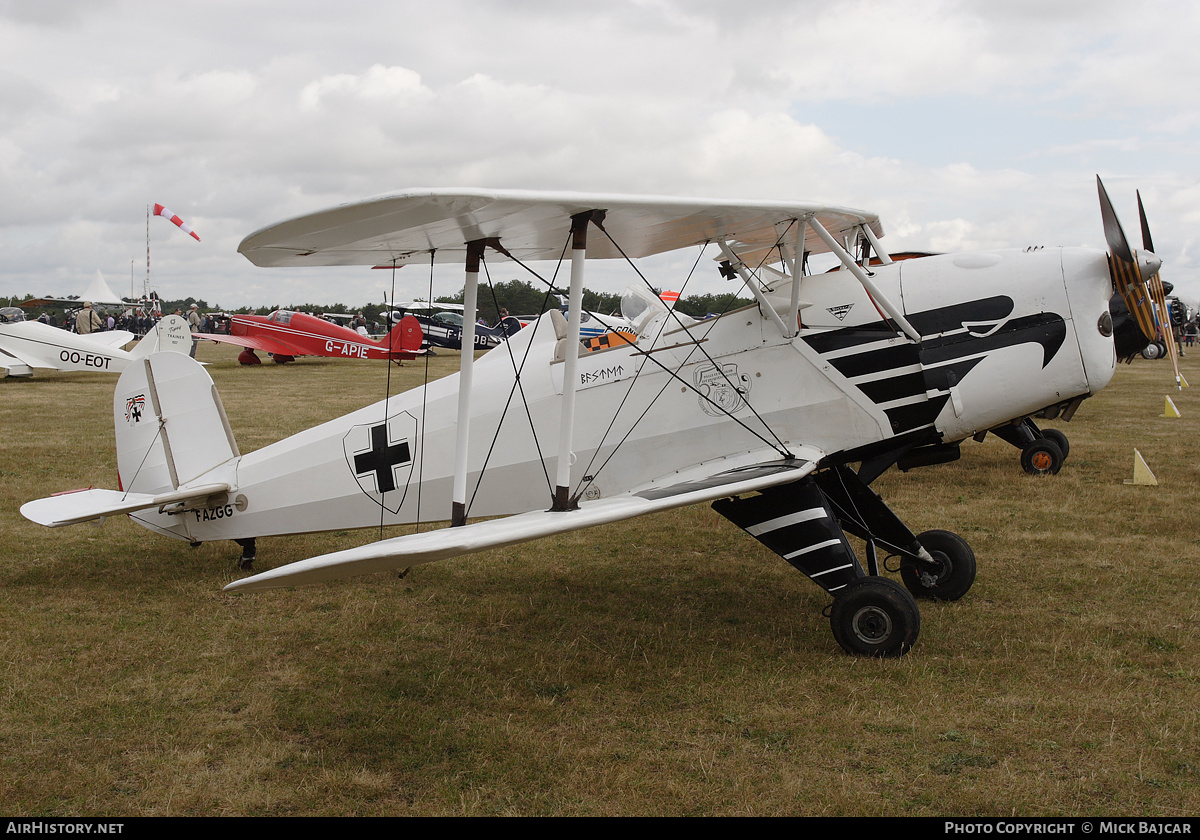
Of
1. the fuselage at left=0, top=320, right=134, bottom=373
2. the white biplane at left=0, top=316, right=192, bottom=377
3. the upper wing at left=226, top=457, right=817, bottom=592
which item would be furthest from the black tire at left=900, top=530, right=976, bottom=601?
the fuselage at left=0, top=320, right=134, bottom=373

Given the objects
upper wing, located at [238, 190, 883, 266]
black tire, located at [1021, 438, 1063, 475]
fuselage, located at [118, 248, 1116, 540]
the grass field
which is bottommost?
the grass field

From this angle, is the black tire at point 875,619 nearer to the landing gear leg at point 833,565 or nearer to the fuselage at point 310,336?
the landing gear leg at point 833,565

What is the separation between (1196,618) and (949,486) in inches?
168

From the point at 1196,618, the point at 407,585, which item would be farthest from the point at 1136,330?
the point at 407,585

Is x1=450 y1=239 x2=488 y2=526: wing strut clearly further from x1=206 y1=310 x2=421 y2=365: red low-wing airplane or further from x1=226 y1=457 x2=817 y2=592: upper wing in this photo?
x1=206 y1=310 x2=421 y2=365: red low-wing airplane

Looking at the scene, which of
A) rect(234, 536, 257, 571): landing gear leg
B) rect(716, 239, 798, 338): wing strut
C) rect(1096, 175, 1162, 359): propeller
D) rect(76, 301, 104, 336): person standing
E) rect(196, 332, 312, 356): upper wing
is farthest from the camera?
rect(76, 301, 104, 336): person standing

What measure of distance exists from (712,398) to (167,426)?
13.1 ft

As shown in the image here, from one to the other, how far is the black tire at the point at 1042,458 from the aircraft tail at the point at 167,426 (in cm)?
841

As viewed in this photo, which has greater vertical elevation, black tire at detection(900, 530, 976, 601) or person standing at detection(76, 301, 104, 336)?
person standing at detection(76, 301, 104, 336)

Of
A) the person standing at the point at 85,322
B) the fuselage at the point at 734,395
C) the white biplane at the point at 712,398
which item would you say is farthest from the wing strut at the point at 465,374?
the person standing at the point at 85,322

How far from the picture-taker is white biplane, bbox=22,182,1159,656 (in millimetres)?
4430

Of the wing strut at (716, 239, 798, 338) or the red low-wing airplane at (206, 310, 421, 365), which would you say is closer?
the wing strut at (716, 239, 798, 338)

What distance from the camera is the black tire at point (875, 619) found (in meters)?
4.48

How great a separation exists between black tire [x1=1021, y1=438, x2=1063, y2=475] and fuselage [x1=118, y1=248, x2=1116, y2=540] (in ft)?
17.0
